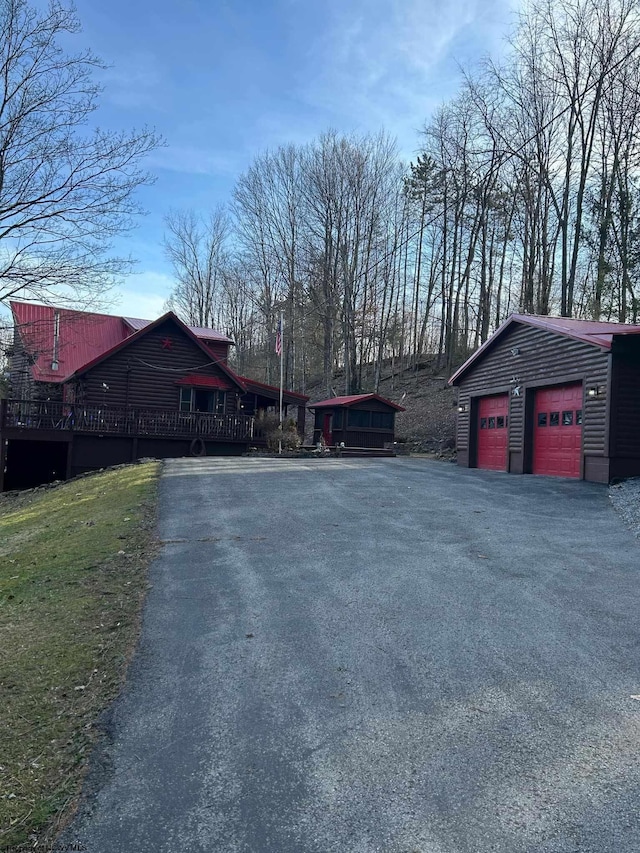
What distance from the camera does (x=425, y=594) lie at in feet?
17.7

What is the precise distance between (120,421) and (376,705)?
60.6 ft

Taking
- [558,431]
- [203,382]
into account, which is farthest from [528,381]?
[203,382]

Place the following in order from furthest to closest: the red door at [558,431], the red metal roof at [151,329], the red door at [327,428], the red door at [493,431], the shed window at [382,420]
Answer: the red door at [327,428] < the shed window at [382,420] < the red metal roof at [151,329] < the red door at [493,431] < the red door at [558,431]

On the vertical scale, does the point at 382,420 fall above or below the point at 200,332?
below

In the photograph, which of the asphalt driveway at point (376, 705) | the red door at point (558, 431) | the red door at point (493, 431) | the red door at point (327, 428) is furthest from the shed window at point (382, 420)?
the asphalt driveway at point (376, 705)

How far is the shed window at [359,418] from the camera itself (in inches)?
1088

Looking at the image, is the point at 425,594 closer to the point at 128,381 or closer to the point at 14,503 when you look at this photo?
the point at 14,503

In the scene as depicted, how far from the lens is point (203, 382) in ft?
79.8

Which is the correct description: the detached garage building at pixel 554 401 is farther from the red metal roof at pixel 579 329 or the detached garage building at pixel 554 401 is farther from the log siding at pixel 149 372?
the log siding at pixel 149 372

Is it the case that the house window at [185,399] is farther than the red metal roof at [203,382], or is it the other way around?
the house window at [185,399]

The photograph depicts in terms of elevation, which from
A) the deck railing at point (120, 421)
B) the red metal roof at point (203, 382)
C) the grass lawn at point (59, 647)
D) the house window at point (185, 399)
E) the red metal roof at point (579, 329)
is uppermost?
the red metal roof at point (579, 329)

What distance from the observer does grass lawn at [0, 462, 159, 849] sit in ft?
8.59

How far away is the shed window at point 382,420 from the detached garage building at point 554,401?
7.80m

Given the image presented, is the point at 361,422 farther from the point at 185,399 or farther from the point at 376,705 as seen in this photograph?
the point at 376,705
